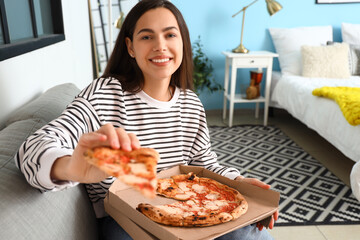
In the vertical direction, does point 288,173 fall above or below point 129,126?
below

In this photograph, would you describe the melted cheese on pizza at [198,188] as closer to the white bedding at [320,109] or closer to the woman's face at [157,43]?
the woman's face at [157,43]

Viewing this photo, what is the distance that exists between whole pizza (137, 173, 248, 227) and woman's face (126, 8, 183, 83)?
14.2 inches

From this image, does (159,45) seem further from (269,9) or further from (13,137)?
(269,9)

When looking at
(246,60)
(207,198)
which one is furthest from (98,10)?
(207,198)

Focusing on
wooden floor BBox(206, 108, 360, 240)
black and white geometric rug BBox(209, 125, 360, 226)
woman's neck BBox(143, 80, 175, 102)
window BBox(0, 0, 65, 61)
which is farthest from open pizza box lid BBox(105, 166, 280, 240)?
black and white geometric rug BBox(209, 125, 360, 226)

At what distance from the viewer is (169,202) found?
36.1 inches

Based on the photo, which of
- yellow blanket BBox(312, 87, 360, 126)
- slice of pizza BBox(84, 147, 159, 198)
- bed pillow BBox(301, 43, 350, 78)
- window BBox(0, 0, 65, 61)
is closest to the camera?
slice of pizza BBox(84, 147, 159, 198)

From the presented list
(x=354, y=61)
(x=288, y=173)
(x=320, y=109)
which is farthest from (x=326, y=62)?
(x=288, y=173)

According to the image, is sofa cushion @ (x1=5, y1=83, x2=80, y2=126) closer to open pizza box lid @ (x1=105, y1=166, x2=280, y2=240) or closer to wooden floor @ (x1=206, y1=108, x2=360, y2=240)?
open pizza box lid @ (x1=105, y1=166, x2=280, y2=240)

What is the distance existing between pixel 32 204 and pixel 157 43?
0.62 m

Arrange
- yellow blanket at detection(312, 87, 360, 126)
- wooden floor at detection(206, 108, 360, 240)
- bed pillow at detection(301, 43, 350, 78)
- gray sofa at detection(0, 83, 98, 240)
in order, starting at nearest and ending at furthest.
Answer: gray sofa at detection(0, 83, 98, 240), wooden floor at detection(206, 108, 360, 240), yellow blanket at detection(312, 87, 360, 126), bed pillow at detection(301, 43, 350, 78)

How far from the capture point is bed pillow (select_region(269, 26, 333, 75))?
3830 millimetres

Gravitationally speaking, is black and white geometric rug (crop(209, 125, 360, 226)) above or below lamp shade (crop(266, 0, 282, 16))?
below

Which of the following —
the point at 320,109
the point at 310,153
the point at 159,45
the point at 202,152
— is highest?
the point at 159,45
